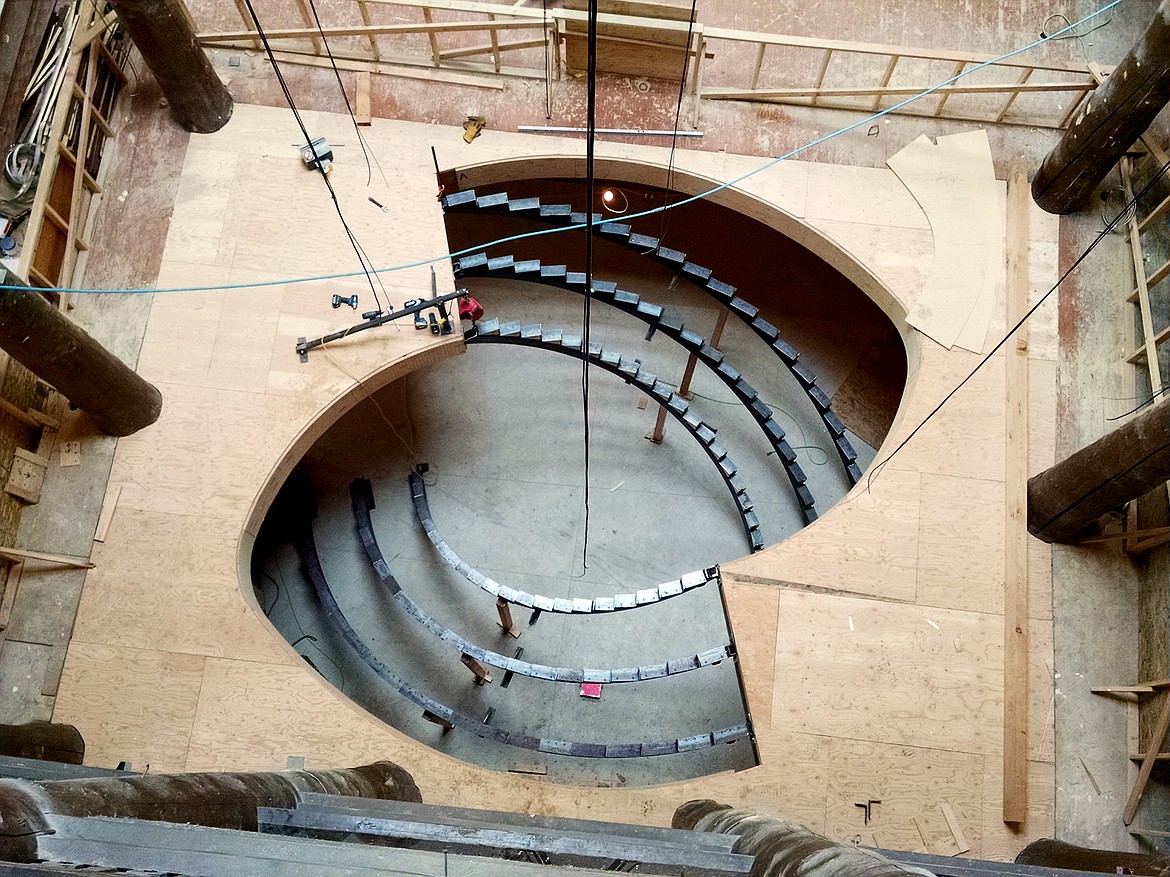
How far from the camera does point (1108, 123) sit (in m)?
6.55

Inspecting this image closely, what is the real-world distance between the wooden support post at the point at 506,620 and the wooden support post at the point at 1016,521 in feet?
12.6

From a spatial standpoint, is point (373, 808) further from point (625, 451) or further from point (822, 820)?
point (625, 451)

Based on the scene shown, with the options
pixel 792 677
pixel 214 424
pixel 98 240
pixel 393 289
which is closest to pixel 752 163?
pixel 393 289

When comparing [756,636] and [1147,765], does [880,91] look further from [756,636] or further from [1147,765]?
[1147,765]

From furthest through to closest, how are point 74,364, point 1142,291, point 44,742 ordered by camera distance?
point 1142,291 < point 74,364 < point 44,742

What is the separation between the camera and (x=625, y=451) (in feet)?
30.7

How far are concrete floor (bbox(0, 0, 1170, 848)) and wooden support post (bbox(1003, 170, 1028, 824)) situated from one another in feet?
0.96

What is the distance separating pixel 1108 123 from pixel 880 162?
1.59m

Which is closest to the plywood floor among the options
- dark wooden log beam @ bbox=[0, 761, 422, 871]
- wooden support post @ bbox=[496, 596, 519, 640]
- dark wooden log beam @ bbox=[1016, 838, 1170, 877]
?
dark wooden log beam @ bbox=[1016, 838, 1170, 877]

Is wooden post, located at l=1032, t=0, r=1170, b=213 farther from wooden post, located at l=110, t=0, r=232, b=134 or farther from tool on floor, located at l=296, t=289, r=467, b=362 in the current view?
wooden post, located at l=110, t=0, r=232, b=134

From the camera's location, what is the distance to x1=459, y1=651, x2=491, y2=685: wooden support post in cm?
813

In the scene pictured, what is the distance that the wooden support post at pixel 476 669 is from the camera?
26.7 ft

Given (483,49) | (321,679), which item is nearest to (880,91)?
(483,49)

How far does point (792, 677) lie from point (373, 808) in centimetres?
303
